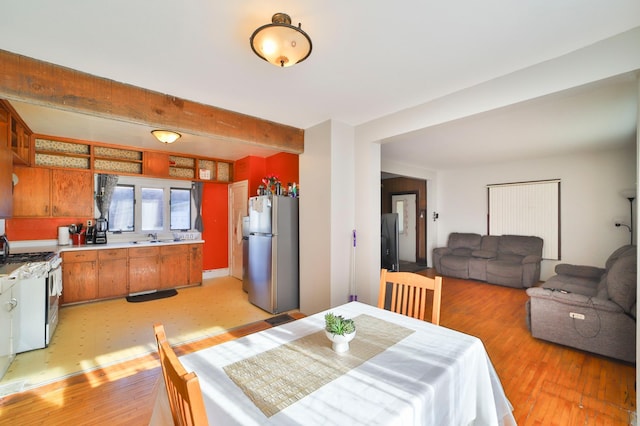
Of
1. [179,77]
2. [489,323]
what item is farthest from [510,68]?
[489,323]

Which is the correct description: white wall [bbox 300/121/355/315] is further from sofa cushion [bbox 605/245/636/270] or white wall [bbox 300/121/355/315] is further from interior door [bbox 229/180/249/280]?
sofa cushion [bbox 605/245/636/270]

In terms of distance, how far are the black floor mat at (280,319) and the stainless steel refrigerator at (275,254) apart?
0.13 meters

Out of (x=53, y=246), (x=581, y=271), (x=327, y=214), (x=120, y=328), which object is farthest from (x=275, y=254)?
(x=581, y=271)

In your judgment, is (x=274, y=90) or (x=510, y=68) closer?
(x=510, y=68)

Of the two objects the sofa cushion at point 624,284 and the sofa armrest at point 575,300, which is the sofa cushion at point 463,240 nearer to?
the sofa armrest at point 575,300

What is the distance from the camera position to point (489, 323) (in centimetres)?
348

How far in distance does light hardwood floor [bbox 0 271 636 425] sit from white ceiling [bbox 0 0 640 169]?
2.27m

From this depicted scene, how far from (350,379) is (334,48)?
197 cm

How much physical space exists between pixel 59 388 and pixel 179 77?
2.65 meters

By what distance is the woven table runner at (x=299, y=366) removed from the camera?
1.00 m

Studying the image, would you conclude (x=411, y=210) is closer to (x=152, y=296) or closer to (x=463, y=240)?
(x=463, y=240)

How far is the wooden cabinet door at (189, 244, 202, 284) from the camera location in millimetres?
4992

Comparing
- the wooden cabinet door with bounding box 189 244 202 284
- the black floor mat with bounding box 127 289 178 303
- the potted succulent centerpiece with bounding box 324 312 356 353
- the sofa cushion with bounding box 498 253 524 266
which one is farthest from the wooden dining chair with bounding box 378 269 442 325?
the sofa cushion with bounding box 498 253 524 266

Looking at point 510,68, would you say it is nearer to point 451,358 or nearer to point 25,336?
point 451,358
